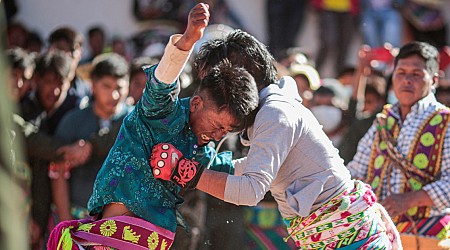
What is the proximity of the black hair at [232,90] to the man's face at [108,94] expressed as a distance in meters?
3.09

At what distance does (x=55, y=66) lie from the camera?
25.6 feet

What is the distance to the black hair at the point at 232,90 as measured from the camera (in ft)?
13.6

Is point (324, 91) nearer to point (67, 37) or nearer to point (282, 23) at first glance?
point (67, 37)

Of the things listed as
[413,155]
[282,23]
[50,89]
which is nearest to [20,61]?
[50,89]

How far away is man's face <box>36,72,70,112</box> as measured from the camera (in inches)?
305

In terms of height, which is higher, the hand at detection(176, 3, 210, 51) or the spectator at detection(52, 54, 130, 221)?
the hand at detection(176, 3, 210, 51)

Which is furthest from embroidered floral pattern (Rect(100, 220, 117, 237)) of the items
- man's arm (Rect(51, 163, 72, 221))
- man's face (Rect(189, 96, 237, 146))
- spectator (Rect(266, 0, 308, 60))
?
spectator (Rect(266, 0, 308, 60))

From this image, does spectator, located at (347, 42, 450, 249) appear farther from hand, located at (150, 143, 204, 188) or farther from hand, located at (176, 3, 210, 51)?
hand, located at (176, 3, 210, 51)

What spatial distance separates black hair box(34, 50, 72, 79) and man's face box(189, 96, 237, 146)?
146 inches

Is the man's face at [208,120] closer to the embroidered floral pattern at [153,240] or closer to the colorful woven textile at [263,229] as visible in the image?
the embroidered floral pattern at [153,240]

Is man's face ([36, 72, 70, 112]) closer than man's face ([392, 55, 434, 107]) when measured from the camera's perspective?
No

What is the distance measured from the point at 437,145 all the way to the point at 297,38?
6.90m

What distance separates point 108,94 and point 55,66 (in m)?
0.82

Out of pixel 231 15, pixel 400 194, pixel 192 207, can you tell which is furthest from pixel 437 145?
pixel 231 15
